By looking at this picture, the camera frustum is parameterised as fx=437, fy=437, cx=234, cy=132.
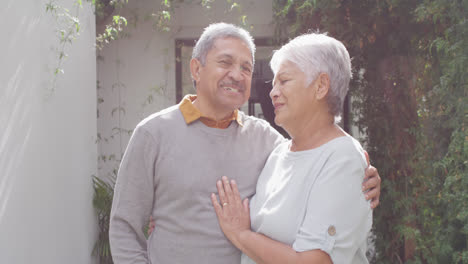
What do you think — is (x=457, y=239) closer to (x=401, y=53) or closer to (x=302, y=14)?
(x=401, y=53)

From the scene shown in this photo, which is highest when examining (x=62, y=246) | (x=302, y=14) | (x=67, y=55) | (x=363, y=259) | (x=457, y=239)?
(x=302, y=14)

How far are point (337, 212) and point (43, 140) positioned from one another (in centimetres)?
222

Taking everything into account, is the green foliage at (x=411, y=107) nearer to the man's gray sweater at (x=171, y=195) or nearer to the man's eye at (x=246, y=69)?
the man's eye at (x=246, y=69)

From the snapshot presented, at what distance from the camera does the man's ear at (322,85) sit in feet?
5.32

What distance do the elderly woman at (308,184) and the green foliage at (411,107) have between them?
3.49 ft

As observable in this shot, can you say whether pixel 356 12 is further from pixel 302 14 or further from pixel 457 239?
pixel 457 239

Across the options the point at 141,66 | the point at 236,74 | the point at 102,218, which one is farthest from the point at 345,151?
the point at 141,66

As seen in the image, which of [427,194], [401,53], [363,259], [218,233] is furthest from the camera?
[401,53]

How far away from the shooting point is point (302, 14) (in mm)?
3459

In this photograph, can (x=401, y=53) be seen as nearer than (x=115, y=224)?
No

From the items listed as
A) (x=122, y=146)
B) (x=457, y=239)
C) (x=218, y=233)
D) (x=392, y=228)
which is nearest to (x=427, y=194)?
(x=457, y=239)

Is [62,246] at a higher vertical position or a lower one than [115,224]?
lower

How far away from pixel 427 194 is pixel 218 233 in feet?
5.73

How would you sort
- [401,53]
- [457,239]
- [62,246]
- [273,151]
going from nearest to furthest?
[273,151], [457,239], [62,246], [401,53]
